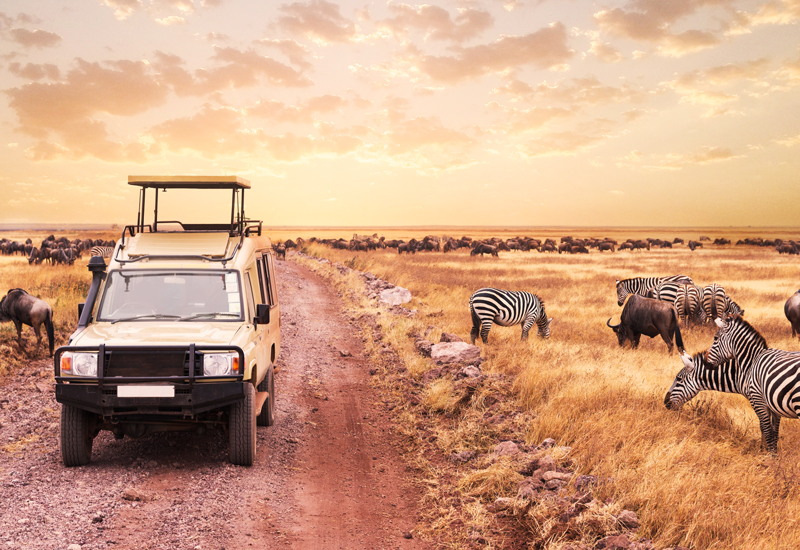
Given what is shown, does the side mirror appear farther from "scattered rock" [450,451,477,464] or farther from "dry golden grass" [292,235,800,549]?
"scattered rock" [450,451,477,464]

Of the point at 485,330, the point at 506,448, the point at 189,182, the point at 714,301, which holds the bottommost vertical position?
the point at 506,448

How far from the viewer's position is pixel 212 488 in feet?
19.2

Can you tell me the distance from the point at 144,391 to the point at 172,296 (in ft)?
5.19

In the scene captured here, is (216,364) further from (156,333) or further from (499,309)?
(499,309)

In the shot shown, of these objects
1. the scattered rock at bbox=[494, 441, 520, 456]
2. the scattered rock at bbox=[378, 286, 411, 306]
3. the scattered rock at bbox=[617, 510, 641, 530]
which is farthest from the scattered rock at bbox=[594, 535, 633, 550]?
the scattered rock at bbox=[378, 286, 411, 306]

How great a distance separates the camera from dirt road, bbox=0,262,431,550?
4.99m

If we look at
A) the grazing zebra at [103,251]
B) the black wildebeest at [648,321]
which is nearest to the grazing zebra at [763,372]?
the black wildebeest at [648,321]

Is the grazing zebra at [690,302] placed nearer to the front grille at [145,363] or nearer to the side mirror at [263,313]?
the side mirror at [263,313]

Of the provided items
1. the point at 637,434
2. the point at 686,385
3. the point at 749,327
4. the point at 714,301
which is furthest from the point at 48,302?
the point at 714,301

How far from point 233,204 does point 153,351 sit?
3.25 m

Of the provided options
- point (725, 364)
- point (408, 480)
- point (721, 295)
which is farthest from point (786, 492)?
point (721, 295)

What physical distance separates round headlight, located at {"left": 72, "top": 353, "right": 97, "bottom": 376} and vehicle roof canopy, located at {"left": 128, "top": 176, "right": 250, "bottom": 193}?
3.14 m

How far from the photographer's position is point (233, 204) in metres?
8.57

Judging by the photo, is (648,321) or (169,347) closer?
(169,347)
